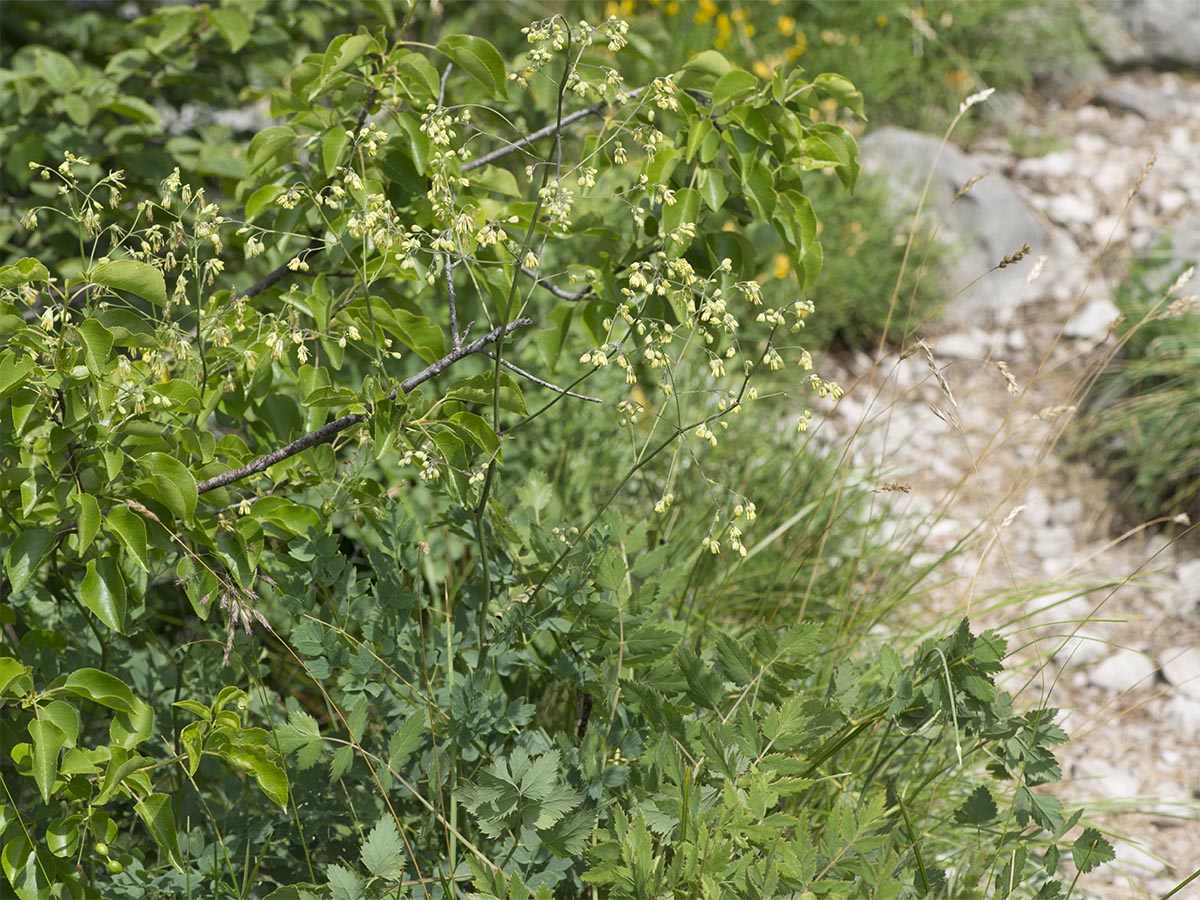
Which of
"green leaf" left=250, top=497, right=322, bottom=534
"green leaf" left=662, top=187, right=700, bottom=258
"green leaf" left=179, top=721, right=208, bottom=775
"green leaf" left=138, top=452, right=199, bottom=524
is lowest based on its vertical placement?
"green leaf" left=179, top=721, right=208, bottom=775

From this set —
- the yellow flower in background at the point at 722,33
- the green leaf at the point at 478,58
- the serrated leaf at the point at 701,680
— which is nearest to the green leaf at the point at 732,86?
the green leaf at the point at 478,58

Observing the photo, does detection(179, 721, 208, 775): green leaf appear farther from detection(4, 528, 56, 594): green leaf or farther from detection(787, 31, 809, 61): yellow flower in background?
detection(787, 31, 809, 61): yellow flower in background

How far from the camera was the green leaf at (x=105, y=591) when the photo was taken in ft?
5.19

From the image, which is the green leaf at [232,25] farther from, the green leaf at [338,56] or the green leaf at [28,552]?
the green leaf at [28,552]

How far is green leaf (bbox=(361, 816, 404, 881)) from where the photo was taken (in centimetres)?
149

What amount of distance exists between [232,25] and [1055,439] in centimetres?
193

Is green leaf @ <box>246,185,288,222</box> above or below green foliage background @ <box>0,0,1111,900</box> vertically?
above

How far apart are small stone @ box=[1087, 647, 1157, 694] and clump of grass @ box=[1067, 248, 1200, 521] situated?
20.5 inches

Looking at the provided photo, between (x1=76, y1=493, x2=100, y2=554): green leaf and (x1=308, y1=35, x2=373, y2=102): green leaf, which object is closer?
(x1=76, y1=493, x2=100, y2=554): green leaf

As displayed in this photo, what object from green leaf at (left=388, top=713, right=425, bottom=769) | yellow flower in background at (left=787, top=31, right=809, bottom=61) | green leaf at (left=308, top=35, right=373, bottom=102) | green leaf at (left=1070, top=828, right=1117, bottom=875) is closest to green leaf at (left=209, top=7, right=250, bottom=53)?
green leaf at (left=308, top=35, right=373, bottom=102)

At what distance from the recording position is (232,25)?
2.45 metres

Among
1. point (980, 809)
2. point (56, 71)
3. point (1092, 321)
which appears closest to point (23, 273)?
point (56, 71)

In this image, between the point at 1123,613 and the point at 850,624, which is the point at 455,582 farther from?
the point at 1123,613

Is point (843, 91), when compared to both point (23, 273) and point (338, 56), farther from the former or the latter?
point (23, 273)
